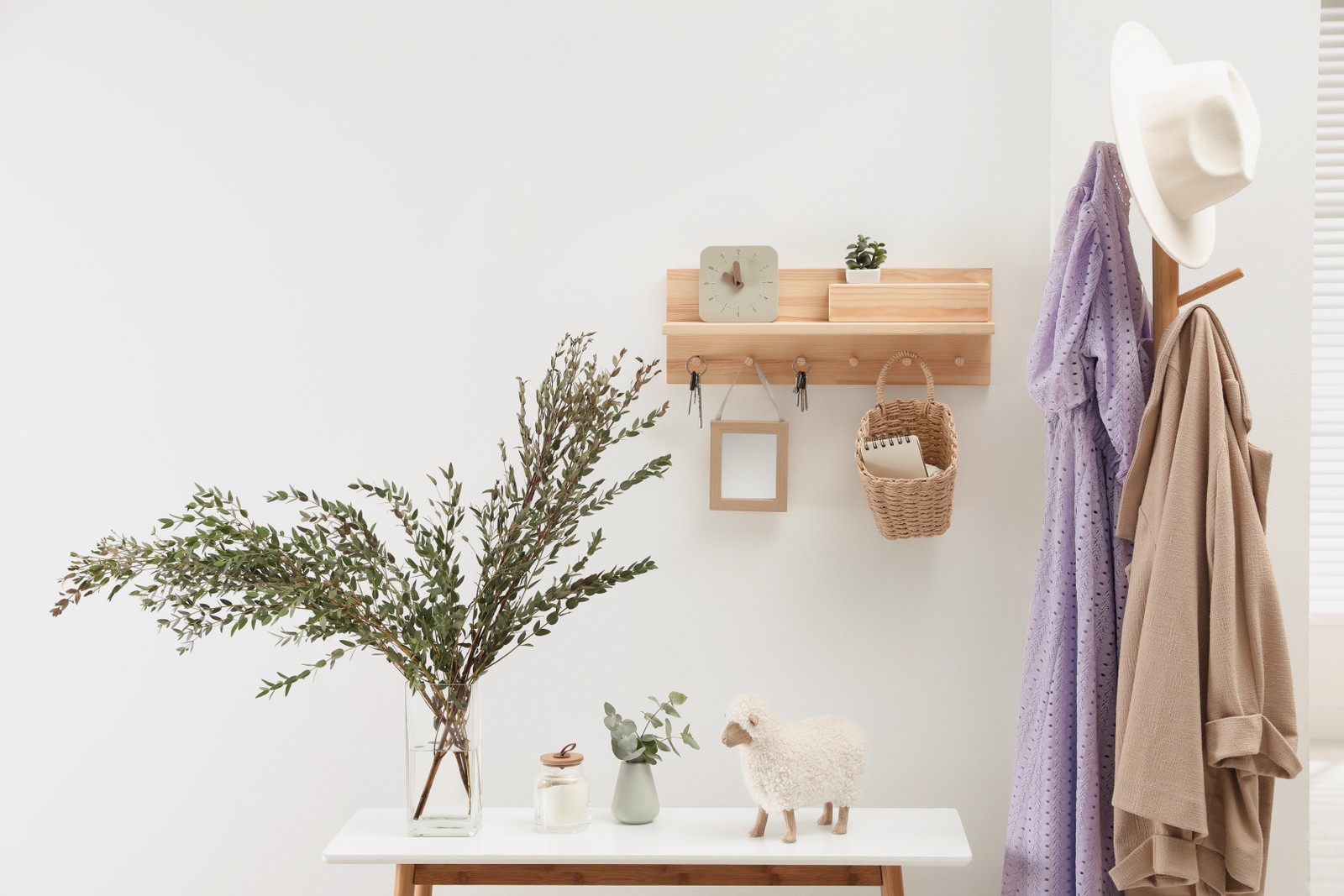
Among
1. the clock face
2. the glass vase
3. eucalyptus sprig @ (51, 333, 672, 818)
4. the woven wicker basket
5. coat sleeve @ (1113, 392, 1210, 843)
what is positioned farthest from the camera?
the clock face

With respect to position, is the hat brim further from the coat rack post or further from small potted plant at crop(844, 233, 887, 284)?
small potted plant at crop(844, 233, 887, 284)

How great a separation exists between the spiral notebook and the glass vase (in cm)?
79

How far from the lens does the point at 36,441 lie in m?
2.02

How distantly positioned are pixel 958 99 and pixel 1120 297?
555 mm

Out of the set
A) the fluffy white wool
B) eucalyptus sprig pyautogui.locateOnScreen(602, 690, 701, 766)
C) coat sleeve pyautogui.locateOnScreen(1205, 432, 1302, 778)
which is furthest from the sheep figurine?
coat sleeve pyautogui.locateOnScreen(1205, 432, 1302, 778)

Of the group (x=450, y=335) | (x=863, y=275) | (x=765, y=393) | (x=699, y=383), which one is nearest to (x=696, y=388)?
(x=699, y=383)

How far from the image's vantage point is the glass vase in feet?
5.25

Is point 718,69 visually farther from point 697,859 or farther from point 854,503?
point 697,859

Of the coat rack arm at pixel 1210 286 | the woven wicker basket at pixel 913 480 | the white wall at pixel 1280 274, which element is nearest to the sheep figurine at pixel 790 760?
the woven wicker basket at pixel 913 480

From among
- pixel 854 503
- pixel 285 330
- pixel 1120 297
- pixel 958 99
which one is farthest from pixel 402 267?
pixel 1120 297

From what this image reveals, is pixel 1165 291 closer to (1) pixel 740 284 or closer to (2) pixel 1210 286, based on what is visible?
(2) pixel 1210 286

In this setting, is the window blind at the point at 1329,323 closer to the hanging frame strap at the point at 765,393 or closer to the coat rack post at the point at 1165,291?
the coat rack post at the point at 1165,291

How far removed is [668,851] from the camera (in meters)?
1.55

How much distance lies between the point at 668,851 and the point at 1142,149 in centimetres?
127
